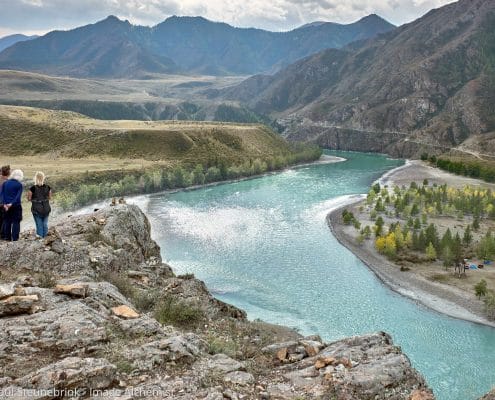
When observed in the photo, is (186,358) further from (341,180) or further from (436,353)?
(341,180)

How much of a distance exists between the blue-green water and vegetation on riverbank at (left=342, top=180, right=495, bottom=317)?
671 centimetres

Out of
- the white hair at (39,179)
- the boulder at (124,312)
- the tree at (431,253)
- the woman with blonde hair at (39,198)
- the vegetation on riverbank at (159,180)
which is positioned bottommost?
the tree at (431,253)

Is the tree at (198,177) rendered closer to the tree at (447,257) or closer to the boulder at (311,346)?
the tree at (447,257)

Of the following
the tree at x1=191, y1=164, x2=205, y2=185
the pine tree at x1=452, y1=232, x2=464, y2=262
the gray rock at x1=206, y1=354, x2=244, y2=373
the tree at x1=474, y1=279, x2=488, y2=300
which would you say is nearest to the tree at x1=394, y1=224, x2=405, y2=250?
the pine tree at x1=452, y1=232, x2=464, y2=262

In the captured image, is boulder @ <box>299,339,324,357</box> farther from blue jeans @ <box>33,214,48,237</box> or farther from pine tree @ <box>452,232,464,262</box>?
pine tree @ <box>452,232,464,262</box>

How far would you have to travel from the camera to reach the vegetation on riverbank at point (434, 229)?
6969cm

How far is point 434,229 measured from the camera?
77.4 metres

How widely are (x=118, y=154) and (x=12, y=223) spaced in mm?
144884

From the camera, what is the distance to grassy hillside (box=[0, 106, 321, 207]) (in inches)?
5079

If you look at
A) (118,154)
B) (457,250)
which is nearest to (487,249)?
(457,250)

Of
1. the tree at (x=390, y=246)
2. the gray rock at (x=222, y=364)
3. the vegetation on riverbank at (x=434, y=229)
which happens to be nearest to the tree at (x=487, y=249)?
the vegetation on riverbank at (x=434, y=229)

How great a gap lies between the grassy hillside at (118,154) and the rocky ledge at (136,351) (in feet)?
311

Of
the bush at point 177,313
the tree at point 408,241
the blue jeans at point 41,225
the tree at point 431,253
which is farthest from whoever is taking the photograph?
the tree at point 408,241

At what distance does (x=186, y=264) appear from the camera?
73.2 meters
